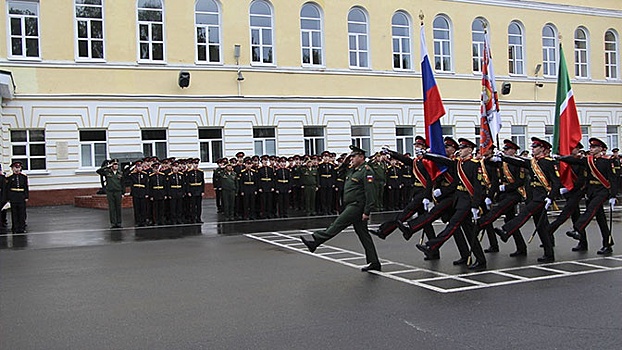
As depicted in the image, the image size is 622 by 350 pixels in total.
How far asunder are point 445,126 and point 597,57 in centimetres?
1104

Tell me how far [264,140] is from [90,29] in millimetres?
8194

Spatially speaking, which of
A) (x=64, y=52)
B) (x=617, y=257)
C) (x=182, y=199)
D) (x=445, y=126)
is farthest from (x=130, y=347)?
(x=445, y=126)

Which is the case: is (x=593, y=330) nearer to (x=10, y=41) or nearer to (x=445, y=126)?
(x=10, y=41)

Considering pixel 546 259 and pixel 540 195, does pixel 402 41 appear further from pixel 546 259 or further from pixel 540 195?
pixel 546 259

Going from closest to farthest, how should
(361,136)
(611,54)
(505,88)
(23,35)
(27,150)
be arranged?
(27,150)
(23,35)
(361,136)
(505,88)
(611,54)

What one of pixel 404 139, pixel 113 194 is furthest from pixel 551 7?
pixel 113 194

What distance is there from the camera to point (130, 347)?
614 cm

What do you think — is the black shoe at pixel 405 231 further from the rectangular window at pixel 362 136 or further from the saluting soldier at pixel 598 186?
the rectangular window at pixel 362 136

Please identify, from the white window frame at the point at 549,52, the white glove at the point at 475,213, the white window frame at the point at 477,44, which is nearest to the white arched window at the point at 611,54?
the white window frame at the point at 549,52

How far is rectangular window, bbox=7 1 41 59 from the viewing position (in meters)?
24.8

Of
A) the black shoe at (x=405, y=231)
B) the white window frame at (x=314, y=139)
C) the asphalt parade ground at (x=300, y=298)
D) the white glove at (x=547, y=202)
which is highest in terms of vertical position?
the white window frame at (x=314, y=139)

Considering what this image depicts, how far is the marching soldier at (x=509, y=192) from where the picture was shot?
1104 centimetres

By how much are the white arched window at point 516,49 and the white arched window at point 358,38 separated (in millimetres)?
8480

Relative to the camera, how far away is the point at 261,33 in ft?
94.9
